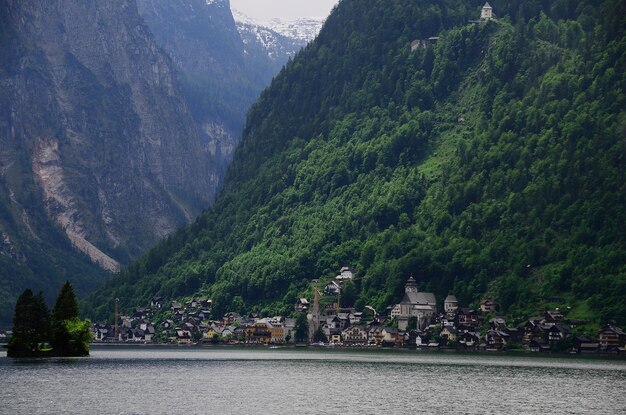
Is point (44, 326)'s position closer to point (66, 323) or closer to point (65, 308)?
point (66, 323)

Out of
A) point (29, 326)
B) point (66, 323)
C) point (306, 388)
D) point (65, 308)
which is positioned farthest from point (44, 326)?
point (306, 388)

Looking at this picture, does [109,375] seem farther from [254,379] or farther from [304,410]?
[304,410]

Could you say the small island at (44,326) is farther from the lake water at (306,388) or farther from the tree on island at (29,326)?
the lake water at (306,388)

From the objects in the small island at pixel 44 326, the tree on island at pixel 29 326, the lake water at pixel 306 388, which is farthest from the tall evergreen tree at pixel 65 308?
the lake water at pixel 306 388

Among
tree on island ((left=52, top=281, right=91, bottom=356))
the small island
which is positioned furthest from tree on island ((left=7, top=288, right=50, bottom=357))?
tree on island ((left=52, top=281, right=91, bottom=356))

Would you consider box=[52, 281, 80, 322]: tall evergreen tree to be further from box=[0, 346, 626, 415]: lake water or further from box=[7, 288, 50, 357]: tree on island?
box=[0, 346, 626, 415]: lake water

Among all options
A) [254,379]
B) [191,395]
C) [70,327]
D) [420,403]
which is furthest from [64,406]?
[70,327]
